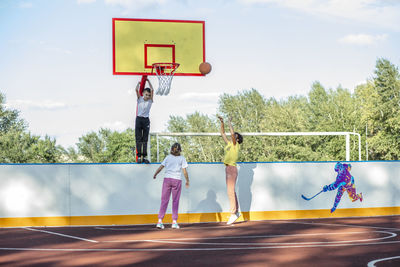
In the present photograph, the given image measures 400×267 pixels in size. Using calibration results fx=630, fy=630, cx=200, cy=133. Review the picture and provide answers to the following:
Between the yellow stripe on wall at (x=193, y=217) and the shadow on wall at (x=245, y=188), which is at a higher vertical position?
the shadow on wall at (x=245, y=188)

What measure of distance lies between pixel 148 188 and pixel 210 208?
5.45ft

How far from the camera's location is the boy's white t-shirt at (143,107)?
1617 cm

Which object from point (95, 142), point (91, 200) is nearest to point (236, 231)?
point (91, 200)

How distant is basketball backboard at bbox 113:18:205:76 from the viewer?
57.8 feet

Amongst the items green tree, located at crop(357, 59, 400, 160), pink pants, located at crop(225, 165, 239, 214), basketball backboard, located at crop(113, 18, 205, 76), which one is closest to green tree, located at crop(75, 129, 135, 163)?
green tree, located at crop(357, 59, 400, 160)

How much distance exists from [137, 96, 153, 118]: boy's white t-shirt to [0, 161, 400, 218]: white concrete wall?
1.43m

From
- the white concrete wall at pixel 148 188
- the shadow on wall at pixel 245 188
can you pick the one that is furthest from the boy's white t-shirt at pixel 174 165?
the shadow on wall at pixel 245 188

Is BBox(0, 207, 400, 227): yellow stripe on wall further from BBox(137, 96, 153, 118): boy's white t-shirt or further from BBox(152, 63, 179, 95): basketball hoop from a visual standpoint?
BBox(152, 63, 179, 95): basketball hoop

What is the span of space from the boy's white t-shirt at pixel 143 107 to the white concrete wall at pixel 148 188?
1432mm

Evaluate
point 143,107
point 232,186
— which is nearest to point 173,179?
point 232,186

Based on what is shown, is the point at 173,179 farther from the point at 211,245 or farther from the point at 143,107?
the point at 211,245

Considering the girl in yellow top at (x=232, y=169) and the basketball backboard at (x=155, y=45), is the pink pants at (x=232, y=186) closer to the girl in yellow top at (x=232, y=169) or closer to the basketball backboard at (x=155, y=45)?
the girl in yellow top at (x=232, y=169)

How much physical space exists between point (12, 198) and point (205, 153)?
67500mm

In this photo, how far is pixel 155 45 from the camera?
706 inches
